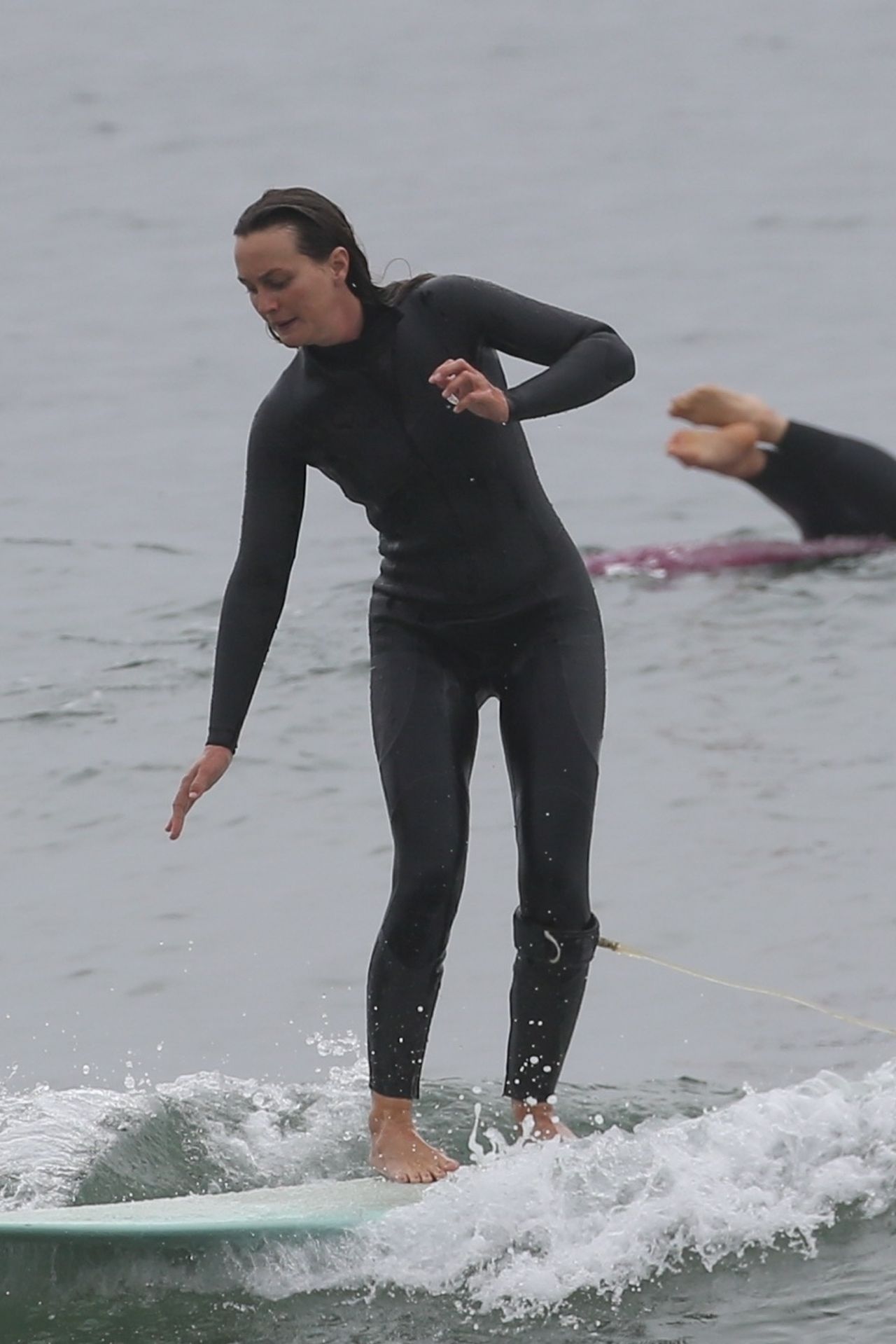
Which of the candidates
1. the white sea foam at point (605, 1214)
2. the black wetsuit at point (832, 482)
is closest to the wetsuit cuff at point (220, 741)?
the white sea foam at point (605, 1214)

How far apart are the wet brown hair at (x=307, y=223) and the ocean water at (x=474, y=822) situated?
415 millimetres

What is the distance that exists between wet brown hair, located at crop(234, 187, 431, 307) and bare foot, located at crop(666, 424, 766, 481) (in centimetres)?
730

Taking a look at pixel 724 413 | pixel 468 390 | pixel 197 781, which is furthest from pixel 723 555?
pixel 468 390

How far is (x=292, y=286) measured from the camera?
16.9 ft

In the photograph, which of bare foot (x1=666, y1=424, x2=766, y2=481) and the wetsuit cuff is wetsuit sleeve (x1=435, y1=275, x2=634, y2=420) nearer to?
the wetsuit cuff

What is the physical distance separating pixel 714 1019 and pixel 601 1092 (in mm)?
1005

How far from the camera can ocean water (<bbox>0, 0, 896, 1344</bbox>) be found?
5383 mm

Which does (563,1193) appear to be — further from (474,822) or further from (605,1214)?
(474,822)

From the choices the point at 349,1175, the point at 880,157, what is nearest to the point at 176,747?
the point at 349,1175

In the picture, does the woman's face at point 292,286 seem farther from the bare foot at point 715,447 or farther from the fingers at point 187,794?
the bare foot at point 715,447

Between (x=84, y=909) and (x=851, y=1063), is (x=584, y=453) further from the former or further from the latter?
(x=851, y=1063)

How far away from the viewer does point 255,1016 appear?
793 cm

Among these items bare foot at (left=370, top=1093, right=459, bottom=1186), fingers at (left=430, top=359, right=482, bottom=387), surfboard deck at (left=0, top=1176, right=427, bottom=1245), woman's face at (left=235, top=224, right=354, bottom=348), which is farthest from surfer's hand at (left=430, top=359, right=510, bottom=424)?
surfboard deck at (left=0, top=1176, right=427, bottom=1245)

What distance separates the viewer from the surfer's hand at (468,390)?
492 centimetres
